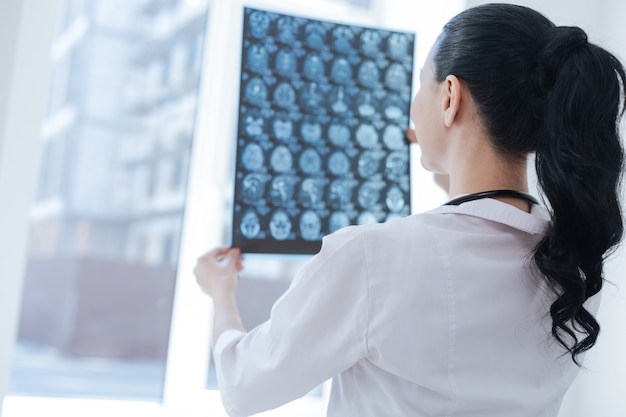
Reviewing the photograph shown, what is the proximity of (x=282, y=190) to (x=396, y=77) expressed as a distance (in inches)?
15.7

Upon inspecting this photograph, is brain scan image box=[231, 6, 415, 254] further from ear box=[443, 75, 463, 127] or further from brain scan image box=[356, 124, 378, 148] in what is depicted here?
ear box=[443, 75, 463, 127]

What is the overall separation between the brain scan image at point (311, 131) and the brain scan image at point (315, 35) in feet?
0.57

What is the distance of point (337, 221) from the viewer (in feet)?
4.94

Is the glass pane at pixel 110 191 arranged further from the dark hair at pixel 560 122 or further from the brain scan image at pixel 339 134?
the dark hair at pixel 560 122

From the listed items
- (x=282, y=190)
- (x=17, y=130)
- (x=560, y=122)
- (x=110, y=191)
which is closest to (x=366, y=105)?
(x=282, y=190)

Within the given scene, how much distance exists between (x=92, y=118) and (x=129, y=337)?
103 cm

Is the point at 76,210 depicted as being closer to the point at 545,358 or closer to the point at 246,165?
the point at 246,165

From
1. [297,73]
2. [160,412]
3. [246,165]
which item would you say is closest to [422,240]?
[246,165]

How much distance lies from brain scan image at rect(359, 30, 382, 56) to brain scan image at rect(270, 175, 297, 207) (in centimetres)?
35

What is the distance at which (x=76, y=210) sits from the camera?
3.10 m

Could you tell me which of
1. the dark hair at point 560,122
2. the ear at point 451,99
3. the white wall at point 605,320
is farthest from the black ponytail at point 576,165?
the white wall at point 605,320

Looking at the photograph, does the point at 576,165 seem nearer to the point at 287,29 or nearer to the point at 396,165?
the point at 396,165

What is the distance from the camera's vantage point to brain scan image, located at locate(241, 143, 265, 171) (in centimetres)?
143

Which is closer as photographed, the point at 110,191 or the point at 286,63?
the point at 286,63
